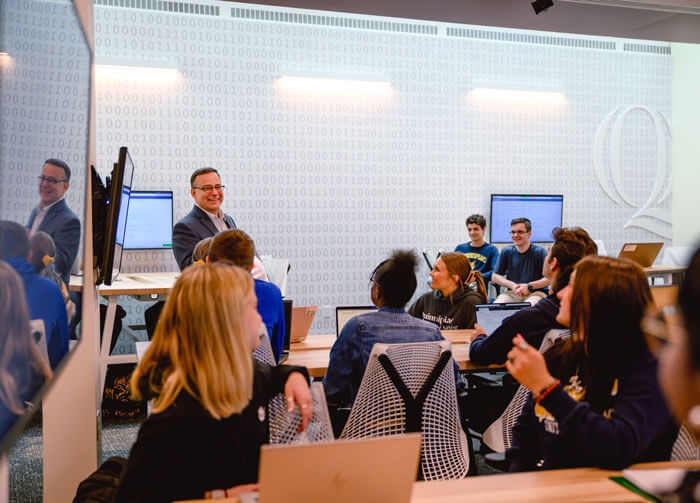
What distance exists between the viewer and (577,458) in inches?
67.6

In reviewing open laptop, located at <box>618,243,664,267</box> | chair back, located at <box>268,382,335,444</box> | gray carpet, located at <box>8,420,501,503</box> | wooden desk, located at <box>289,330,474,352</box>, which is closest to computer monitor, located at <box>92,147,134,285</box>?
chair back, located at <box>268,382,335,444</box>

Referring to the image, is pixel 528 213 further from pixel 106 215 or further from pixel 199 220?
pixel 106 215

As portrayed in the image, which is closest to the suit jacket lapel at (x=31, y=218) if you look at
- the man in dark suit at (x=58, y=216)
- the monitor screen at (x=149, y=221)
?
the man in dark suit at (x=58, y=216)

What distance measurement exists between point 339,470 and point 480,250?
562 cm

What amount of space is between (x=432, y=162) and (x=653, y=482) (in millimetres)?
5928

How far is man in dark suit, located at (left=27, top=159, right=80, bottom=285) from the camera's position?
4.20 feet

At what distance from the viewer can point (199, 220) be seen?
14.0 ft

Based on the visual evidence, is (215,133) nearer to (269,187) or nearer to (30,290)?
(269,187)

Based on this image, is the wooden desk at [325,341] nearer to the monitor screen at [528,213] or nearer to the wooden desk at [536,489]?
the wooden desk at [536,489]

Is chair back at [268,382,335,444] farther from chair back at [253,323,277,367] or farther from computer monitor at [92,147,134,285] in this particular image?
computer monitor at [92,147,134,285]

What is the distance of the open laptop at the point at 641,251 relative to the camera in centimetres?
670

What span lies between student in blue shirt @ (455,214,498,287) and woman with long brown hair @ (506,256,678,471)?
4629 mm

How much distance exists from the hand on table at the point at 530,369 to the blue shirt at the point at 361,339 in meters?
1.12

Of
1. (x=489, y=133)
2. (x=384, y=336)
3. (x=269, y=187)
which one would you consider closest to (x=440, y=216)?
(x=489, y=133)
